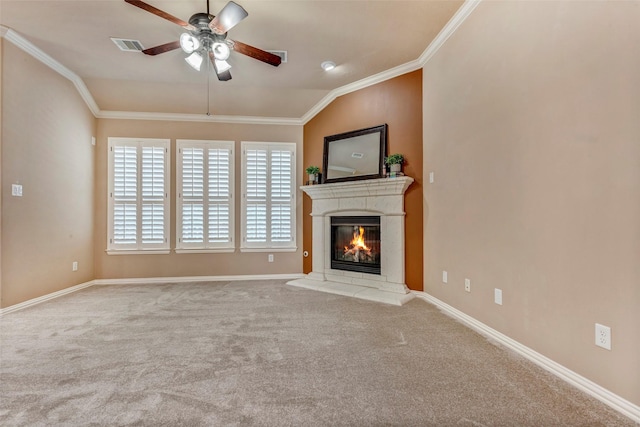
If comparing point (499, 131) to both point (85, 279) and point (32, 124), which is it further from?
point (85, 279)

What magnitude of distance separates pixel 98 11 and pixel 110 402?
10.7 ft

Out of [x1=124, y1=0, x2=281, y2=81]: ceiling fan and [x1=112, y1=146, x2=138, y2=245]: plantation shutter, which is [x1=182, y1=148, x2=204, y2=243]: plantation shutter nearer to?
[x1=112, y1=146, x2=138, y2=245]: plantation shutter

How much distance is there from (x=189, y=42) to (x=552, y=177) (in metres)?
2.96

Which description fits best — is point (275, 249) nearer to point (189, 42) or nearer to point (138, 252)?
point (138, 252)

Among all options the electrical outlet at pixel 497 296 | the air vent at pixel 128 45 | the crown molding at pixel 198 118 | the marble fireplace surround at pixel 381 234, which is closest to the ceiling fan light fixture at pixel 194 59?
the air vent at pixel 128 45

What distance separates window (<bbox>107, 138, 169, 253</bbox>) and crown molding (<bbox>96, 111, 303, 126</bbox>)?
38 centimetres

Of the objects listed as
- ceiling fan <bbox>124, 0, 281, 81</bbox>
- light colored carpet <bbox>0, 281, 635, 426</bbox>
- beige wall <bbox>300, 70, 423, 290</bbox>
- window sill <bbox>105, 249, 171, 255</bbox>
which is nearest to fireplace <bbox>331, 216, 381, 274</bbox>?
Answer: beige wall <bbox>300, 70, 423, 290</bbox>

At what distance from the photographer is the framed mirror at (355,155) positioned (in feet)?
12.9

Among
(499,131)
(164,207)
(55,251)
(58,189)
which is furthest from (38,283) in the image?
(499,131)

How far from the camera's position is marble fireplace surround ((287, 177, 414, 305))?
3.70m

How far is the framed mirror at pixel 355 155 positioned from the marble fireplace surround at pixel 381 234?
0.19m

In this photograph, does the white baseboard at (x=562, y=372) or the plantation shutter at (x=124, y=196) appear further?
the plantation shutter at (x=124, y=196)

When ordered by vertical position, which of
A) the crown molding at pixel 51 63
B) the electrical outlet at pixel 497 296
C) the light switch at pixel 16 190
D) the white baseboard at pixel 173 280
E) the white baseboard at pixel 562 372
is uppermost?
the crown molding at pixel 51 63

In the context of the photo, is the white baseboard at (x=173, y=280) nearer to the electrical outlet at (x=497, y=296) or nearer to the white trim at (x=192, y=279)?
the white trim at (x=192, y=279)
